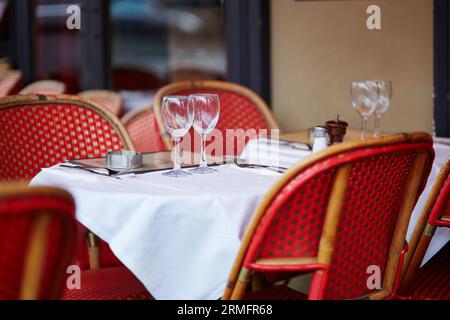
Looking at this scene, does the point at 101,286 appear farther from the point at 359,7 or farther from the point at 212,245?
the point at 359,7

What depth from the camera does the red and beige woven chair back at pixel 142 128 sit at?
130 inches

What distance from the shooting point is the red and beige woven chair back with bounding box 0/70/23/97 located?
488cm

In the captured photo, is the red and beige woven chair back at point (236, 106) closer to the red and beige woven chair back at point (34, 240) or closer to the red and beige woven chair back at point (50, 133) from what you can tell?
the red and beige woven chair back at point (50, 133)

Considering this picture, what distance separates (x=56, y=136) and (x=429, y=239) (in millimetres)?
1212

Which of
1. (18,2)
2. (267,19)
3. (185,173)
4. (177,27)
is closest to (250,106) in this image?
(267,19)

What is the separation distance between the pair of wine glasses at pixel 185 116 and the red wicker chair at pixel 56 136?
0.54m

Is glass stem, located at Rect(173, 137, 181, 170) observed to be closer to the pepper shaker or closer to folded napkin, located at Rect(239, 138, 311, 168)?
folded napkin, located at Rect(239, 138, 311, 168)

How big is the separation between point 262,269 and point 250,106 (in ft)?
5.83

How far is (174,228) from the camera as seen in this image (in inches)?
61.1

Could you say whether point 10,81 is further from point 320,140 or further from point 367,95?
point 320,140

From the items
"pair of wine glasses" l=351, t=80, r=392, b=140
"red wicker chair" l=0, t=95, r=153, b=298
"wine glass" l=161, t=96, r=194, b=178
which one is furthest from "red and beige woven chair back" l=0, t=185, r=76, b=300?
"pair of wine glasses" l=351, t=80, r=392, b=140

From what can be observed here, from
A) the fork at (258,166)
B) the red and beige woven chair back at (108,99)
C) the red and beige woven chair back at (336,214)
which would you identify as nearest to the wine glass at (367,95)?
the fork at (258,166)

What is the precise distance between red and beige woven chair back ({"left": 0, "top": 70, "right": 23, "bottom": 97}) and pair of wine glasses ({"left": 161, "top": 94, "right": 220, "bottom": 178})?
3222 mm
